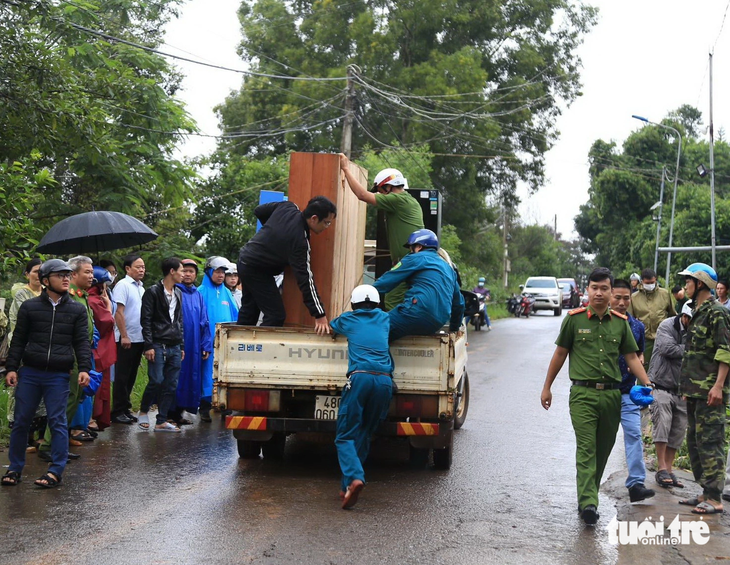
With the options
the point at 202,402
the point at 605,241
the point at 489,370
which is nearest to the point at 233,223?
the point at 489,370

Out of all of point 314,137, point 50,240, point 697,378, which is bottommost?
point 697,378

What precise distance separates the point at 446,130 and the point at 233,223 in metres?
17.4

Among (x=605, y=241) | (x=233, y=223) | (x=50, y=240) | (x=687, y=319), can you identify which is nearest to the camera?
(x=687, y=319)

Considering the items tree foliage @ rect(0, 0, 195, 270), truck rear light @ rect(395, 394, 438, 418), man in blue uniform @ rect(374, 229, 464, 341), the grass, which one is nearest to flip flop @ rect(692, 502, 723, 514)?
truck rear light @ rect(395, 394, 438, 418)

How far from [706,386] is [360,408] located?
2710 mm

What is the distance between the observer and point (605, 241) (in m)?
55.3

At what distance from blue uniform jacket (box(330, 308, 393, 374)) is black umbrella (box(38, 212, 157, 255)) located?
13.8 ft

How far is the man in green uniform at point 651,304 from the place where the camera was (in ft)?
42.5

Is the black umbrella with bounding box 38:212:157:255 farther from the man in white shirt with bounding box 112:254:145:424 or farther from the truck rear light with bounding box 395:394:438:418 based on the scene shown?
the truck rear light with bounding box 395:394:438:418

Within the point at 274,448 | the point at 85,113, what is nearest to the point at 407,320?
the point at 274,448

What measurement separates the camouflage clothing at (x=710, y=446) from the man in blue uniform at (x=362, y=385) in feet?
8.02

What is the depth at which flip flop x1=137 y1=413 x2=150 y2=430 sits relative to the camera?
34.1 ft

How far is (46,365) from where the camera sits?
7.44m

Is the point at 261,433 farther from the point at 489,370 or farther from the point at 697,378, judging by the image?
the point at 489,370
